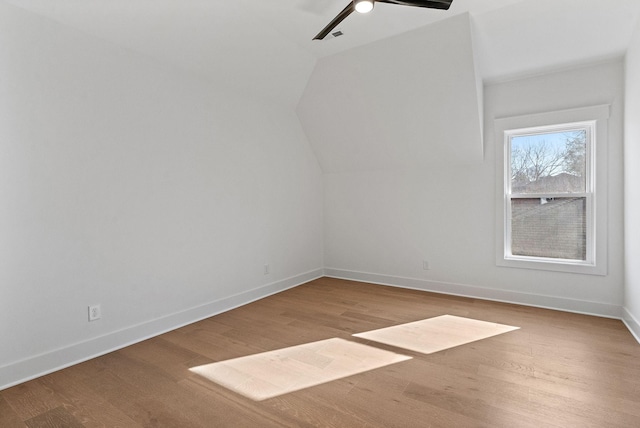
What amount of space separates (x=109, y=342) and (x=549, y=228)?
4442 mm

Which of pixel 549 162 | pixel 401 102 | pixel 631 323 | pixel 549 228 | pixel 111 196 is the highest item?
pixel 401 102

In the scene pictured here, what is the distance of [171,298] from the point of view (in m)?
3.02

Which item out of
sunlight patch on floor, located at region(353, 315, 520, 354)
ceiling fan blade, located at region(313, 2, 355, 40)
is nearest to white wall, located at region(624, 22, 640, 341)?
sunlight patch on floor, located at region(353, 315, 520, 354)

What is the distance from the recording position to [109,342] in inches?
101

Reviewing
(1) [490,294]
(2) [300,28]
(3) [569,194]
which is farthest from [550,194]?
(2) [300,28]

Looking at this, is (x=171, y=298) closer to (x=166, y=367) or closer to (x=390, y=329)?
(x=166, y=367)

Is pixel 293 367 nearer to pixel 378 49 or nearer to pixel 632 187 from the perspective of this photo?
pixel 378 49

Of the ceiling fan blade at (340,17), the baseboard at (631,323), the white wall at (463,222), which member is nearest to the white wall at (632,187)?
the baseboard at (631,323)

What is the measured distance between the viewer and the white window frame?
3.21m

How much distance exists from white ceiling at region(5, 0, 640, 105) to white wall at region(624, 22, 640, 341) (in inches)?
13.3

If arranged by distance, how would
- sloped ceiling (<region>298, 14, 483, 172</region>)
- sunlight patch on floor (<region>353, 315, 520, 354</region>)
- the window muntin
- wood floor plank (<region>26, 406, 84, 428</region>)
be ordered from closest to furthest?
wood floor plank (<region>26, 406, 84, 428</region>), sunlight patch on floor (<region>353, 315, 520, 354</region>), sloped ceiling (<region>298, 14, 483, 172</region>), the window muntin

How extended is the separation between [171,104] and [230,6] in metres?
1.02

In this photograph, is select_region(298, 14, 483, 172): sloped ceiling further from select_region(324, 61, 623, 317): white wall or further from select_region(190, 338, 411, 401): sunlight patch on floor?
select_region(190, 338, 411, 401): sunlight patch on floor

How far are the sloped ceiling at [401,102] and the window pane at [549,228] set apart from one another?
85 cm
